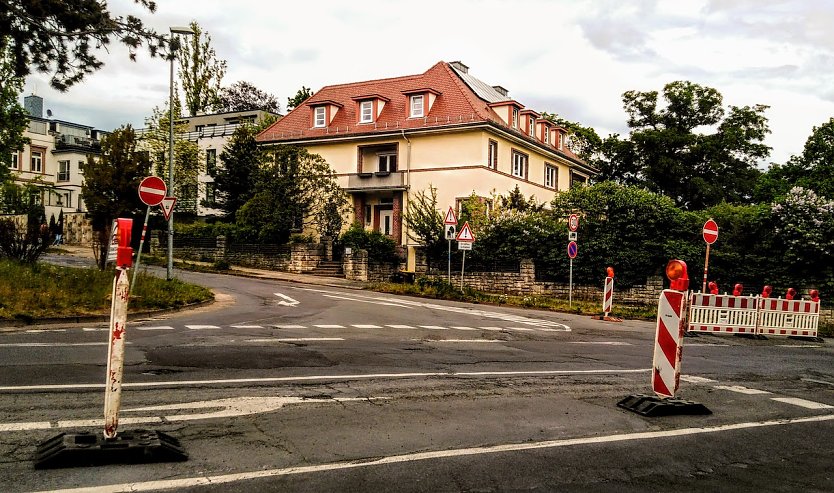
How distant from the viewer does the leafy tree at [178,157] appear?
5119 centimetres

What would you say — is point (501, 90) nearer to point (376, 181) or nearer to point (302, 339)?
point (376, 181)

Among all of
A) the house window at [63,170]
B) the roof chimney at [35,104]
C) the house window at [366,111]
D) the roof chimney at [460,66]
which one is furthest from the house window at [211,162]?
the roof chimney at [35,104]

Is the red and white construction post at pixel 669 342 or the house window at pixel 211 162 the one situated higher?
the house window at pixel 211 162

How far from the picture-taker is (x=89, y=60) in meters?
14.8

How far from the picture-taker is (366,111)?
1786 inches

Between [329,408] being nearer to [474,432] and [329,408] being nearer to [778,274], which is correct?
[474,432]

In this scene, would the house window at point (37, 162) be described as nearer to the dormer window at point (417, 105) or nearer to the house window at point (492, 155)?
the dormer window at point (417, 105)

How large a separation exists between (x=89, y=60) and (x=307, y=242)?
75.5ft

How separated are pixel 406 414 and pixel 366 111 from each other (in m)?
40.1

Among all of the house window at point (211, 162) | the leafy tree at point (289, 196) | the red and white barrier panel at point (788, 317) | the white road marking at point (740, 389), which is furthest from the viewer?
the house window at point (211, 162)

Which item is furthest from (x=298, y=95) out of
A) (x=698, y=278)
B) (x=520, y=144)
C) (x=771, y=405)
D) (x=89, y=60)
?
(x=771, y=405)

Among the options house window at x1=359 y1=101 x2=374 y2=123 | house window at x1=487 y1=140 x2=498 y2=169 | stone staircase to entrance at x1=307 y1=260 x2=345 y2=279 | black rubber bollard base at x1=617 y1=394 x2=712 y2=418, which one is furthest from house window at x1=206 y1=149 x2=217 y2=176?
black rubber bollard base at x1=617 y1=394 x2=712 y2=418

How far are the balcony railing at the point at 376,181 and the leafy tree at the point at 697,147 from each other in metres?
22.1

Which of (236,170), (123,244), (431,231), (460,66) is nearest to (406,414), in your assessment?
(123,244)
